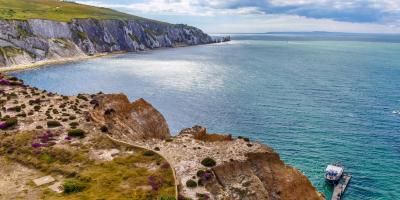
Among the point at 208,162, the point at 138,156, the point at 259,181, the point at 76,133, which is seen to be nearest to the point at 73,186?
the point at 138,156

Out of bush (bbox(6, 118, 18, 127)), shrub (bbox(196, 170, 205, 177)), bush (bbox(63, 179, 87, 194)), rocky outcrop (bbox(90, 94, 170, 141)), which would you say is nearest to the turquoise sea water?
rocky outcrop (bbox(90, 94, 170, 141))

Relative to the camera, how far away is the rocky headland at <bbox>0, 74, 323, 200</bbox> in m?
48.7

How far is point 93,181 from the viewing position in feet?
160

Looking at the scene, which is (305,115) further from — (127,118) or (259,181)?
(259,181)

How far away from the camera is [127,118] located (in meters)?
74.1

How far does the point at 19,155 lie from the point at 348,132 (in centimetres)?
8528

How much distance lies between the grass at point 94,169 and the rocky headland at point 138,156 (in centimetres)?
14

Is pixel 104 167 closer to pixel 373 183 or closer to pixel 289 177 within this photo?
pixel 289 177

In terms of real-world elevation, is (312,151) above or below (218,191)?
below

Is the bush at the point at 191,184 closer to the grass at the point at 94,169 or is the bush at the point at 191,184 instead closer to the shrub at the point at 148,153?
the grass at the point at 94,169

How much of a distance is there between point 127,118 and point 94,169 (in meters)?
22.7

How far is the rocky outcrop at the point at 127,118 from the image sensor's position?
69.1 m

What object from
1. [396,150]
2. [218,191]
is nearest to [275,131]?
[396,150]

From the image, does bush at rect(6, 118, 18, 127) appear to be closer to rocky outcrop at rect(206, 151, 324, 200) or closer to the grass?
the grass
